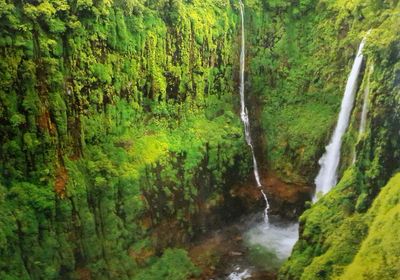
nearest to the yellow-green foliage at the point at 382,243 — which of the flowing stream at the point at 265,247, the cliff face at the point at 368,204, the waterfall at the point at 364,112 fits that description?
the cliff face at the point at 368,204

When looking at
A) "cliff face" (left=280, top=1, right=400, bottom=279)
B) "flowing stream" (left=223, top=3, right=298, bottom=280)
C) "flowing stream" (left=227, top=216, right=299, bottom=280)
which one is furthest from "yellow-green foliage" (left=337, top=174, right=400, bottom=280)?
"flowing stream" (left=223, top=3, right=298, bottom=280)

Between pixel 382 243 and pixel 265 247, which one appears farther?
pixel 265 247

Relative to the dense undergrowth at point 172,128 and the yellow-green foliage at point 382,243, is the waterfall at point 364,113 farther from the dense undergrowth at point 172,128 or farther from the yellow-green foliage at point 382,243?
the yellow-green foliage at point 382,243

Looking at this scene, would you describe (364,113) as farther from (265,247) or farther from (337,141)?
(265,247)

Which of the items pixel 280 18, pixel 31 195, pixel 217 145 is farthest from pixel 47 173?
pixel 280 18

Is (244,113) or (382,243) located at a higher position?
(244,113)

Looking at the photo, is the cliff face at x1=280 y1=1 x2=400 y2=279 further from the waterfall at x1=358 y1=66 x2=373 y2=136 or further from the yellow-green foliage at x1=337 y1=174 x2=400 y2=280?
the waterfall at x1=358 y1=66 x2=373 y2=136

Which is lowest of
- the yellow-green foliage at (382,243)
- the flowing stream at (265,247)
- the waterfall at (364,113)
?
the flowing stream at (265,247)

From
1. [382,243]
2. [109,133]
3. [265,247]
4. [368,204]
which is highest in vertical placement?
[109,133]

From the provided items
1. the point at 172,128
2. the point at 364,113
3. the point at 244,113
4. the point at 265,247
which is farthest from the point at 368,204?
the point at 244,113
